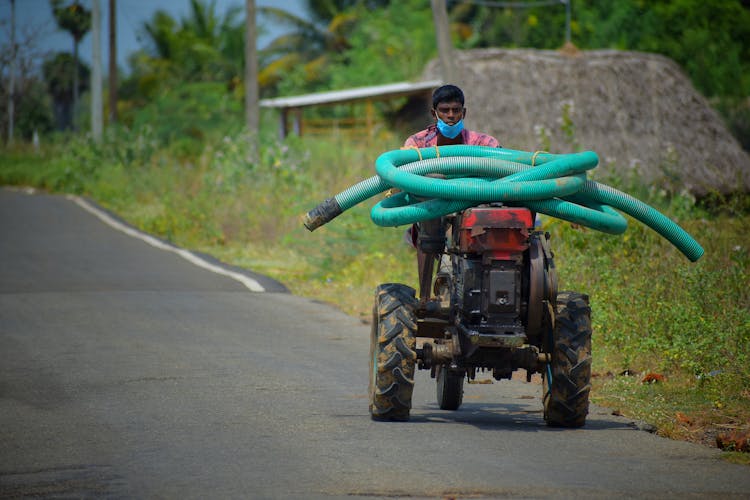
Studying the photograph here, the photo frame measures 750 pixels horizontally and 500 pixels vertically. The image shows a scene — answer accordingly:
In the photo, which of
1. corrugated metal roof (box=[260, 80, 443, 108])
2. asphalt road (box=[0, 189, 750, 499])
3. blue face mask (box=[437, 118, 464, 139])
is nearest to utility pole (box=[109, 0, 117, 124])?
corrugated metal roof (box=[260, 80, 443, 108])

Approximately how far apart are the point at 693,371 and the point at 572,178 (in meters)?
2.80

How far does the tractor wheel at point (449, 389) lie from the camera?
8.49 meters

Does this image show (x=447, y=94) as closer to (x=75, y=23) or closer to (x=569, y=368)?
(x=569, y=368)

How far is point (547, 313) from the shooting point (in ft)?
25.9

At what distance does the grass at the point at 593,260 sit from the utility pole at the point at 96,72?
666cm

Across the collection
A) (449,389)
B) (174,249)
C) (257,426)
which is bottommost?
(257,426)

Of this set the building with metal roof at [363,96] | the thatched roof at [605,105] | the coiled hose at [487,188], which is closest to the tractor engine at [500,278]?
the coiled hose at [487,188]

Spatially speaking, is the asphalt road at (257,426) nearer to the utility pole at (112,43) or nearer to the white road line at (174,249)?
the white road line at (174,249)

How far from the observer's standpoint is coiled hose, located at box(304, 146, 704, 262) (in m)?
7.61

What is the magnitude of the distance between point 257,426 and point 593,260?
639 centimetres

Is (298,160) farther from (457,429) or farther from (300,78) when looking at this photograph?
(300,78)

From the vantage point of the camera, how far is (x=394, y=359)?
773cm

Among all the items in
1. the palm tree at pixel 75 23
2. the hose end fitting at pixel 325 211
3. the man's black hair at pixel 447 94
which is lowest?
the hose end fitting at pixel 325 211

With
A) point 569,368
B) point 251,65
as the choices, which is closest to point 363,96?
point 251,65
